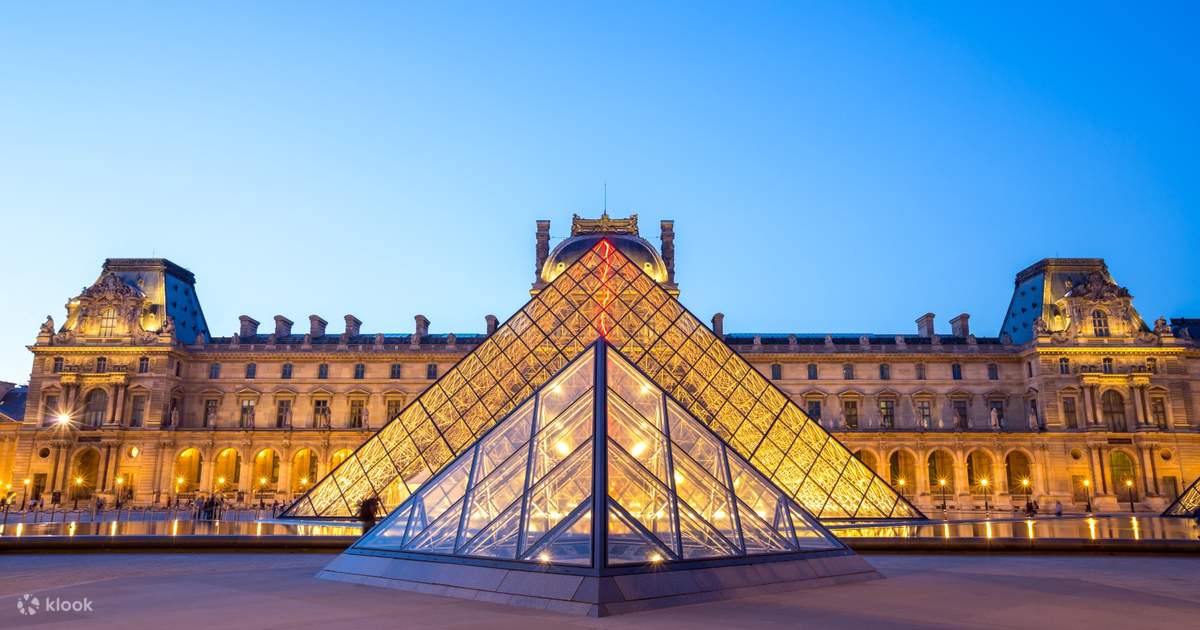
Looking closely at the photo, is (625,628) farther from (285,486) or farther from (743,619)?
(285,486)

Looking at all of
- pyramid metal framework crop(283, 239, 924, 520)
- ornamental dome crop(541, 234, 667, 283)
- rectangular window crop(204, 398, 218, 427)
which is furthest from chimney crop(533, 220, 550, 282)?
pyramid metal framework crop(283, 239, 924, 520)

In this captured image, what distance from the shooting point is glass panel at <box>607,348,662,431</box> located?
952 cm

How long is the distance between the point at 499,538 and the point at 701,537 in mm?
2019

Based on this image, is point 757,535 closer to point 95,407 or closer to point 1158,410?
point 1158,410

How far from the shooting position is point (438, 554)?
315 inches

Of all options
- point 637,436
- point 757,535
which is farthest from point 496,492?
point 757,535

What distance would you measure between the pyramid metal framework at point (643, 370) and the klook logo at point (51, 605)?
9.11 m

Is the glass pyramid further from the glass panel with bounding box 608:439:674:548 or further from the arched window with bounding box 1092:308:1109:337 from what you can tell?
the arched window with bounding box 1092:308:1109:337

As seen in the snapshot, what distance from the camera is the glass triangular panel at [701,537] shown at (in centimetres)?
762

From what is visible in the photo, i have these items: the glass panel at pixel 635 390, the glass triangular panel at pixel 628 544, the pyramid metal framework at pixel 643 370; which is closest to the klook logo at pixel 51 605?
the glass triangular panel at pixel 628 544

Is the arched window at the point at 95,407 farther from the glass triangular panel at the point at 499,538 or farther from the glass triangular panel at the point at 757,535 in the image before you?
the glass triangular panel at the point at 757,535

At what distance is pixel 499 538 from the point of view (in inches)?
304

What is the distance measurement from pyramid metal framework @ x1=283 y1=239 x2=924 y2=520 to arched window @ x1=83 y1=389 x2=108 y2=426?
2733 centimetres

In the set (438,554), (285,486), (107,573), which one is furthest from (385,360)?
(438,554)
